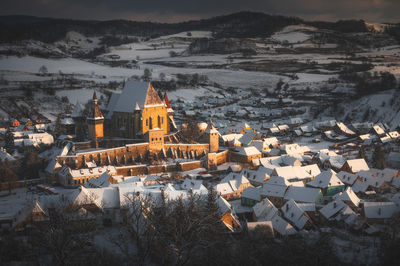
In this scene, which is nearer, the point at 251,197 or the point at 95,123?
the point at 251,197

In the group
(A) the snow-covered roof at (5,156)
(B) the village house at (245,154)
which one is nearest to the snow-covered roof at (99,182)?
(A) the snow-covered roof at (5,156)

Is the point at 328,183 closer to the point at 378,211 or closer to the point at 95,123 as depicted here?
the point at 378,211

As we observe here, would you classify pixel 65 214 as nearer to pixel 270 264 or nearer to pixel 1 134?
pixel 270 264

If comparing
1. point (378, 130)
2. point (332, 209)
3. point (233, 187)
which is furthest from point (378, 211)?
point (378, 130)

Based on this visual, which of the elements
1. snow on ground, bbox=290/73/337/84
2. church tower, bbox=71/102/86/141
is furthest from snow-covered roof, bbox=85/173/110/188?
snow on ground, bbox=290/73/337/84

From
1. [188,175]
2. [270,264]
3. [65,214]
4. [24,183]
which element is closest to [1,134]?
[24,183]

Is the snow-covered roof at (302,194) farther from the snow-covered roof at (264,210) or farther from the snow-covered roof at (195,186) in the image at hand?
the snow-covered roof at (195,186)
